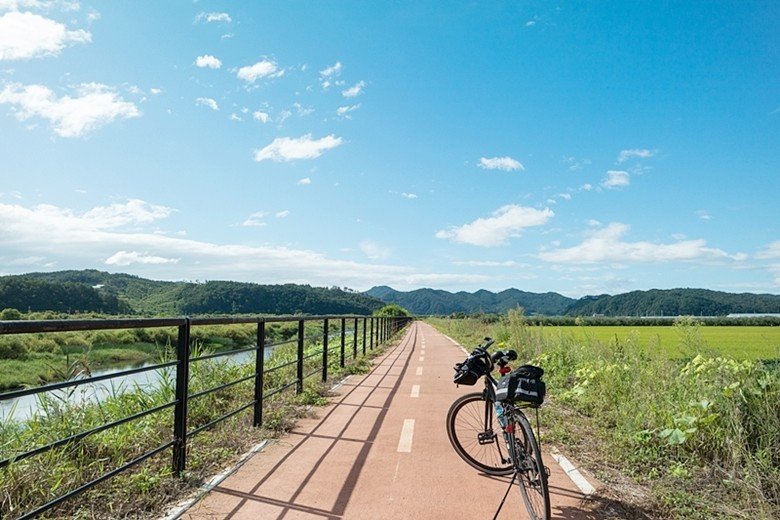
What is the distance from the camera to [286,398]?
24.5 ft

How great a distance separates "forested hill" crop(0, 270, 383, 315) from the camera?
93.8 ft

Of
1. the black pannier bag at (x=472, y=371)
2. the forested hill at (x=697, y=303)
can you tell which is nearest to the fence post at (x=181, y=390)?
the black pannier bag at (x=472, y=371)

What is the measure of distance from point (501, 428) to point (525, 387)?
2.11 feet

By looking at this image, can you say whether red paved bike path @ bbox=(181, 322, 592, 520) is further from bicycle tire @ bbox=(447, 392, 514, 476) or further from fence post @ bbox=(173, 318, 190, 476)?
fence post @ bbox=(173, 318, 190, 476)

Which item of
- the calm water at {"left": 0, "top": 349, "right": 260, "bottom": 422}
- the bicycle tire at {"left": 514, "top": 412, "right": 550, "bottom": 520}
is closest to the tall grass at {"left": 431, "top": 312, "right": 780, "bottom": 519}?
the bicycle tire at {"left": 514, "top": 412, "right": 550, "bottom": 520}

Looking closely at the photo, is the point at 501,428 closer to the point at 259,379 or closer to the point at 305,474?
the point at 305,474

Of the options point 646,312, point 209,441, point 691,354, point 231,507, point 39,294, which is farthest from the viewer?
point 646,312

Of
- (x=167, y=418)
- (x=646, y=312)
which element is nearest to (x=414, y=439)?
(x=167, y=418)

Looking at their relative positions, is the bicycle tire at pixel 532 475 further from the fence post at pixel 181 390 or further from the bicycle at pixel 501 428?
the fence post at pixel 181 390

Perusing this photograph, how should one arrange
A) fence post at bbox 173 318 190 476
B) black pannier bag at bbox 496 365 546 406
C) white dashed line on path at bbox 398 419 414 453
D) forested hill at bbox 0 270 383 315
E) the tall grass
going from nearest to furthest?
black pannier bag at bbox 496 365 546 406
the tall grass
fence post at bbox 173 318 190 476
white dashed line on path at bbox 398 419 414 453
forested hill at bbox 0 270 383 315

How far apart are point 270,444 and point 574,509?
10.4 feet

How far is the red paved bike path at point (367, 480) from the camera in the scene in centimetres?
352

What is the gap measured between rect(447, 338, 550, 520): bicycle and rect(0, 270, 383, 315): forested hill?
27854mm

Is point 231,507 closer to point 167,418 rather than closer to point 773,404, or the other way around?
point 167,418
